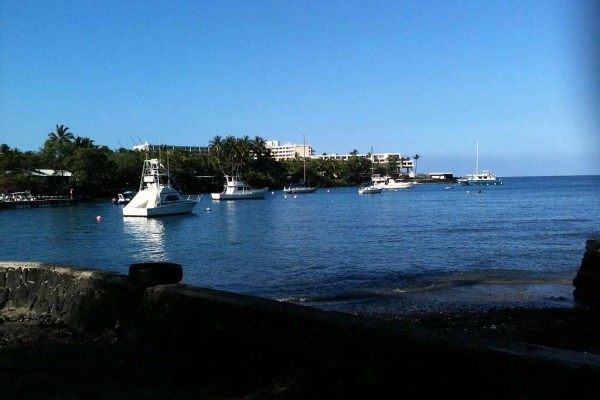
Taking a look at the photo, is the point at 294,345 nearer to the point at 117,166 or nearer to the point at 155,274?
the point at 155,274

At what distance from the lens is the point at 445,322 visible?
12195 millimetres

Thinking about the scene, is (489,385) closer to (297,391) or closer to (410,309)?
(297,391)

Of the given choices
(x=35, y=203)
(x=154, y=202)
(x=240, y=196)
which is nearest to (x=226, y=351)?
(x=154, y=202)

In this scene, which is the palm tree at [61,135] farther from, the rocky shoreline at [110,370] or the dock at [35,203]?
the rocky shoreline at [110,370]

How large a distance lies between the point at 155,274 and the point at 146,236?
1513 inches

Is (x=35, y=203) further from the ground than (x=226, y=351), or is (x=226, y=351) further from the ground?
(x=226, y=351)

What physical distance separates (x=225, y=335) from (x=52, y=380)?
1885mm

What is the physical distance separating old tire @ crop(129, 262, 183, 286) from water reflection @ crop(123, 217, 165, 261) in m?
23.2

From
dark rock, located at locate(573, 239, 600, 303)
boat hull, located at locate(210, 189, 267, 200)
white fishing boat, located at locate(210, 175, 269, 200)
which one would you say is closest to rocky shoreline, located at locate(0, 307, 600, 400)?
dark rock, located at locate(573, 239, 600, 303)

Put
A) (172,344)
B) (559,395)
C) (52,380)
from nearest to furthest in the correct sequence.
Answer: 1. (559,395)
2. (52,380)
3. (172,344)

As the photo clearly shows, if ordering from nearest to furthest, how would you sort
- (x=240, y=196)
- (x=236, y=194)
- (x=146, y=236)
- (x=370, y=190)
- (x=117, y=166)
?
(x=146, y=236)
(x=236, y=194)
(x=240, y=196)
(x=117, y=166)
(x=370, y=190)

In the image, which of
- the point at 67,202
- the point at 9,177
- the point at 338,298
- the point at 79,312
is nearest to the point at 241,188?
the point at 67,202

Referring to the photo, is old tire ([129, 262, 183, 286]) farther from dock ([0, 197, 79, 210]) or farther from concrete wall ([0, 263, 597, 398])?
dock ([0, 197, 79, 210])

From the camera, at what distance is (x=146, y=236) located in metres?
44.2
